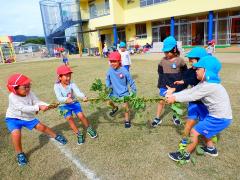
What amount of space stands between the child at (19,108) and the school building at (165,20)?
20.4 metres

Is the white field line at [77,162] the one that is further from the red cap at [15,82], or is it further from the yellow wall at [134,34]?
the yellow wall at [134,34]

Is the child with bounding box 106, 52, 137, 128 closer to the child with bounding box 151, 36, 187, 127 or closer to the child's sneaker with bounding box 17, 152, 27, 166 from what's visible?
the child with bounding box 151, 36, 187, 127

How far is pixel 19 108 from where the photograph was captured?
3479 mm

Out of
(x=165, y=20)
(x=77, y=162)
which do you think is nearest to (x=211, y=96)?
(x=77, y=162)

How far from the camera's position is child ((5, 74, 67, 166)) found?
3.38 metres

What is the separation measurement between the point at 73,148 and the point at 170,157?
1.74 m

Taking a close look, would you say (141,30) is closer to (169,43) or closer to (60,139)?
(169,43)

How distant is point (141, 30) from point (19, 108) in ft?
88.3

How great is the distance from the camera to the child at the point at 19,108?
11.1 ft

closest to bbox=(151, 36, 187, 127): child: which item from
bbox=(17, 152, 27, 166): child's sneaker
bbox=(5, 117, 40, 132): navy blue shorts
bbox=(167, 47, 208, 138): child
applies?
bbox=(167, 47, 208, 138): child

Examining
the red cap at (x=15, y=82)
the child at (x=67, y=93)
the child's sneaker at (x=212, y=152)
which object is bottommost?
the child's sneaker at (x=212, y=152)

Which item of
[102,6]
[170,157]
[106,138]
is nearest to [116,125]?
[106,138]

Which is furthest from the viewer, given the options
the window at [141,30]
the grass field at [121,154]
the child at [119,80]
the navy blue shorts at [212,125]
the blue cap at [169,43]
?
the window at [141,30]

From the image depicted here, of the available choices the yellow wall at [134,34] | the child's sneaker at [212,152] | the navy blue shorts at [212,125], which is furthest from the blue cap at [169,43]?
the yellow wall at [134,34]
